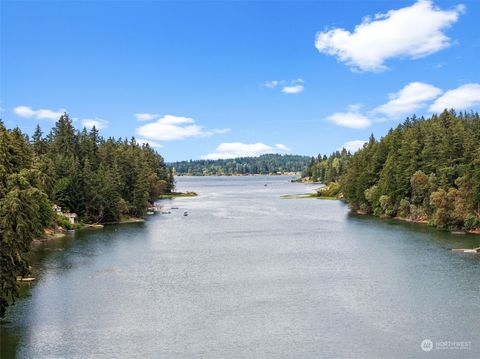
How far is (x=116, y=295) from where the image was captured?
55.5 m

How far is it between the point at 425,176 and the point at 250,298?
74.7m

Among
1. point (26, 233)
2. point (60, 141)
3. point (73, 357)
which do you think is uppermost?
point (60, 141)

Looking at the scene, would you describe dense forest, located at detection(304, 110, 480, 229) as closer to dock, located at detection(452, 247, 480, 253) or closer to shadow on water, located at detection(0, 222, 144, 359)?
dock, located at detection(452, 247, 480, 253)

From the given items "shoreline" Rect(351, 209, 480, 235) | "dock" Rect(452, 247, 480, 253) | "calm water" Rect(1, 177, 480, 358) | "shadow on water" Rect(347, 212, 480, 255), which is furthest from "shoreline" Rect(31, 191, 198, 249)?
"dock" Rect(452, 247, 480, 253)

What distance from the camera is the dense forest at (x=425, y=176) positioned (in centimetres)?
9869

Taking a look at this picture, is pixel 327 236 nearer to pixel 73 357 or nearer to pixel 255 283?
pixel 255 283

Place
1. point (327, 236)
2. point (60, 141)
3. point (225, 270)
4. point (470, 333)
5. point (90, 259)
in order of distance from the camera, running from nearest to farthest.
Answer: point (470, 333), point (225, 270), point (90, 259), point (327, 236), point (60, 141)

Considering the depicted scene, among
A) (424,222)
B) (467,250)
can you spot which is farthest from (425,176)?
(467,250)

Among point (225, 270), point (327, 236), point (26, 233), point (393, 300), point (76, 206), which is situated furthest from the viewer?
point (76, 206)

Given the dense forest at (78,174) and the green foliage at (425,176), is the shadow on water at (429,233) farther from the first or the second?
the dense forest at (78,174)

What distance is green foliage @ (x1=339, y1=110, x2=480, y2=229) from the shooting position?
9875 centimetres

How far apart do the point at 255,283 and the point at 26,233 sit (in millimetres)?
25469

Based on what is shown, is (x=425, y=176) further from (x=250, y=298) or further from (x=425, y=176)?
(x=250, y=298)

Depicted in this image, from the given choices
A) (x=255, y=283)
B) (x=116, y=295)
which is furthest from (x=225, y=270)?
(x=116, y=295)
